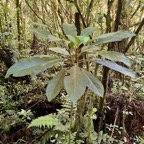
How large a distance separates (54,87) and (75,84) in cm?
9

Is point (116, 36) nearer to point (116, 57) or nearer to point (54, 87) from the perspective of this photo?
point (116, 57)

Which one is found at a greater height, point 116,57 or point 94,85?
point 116,57

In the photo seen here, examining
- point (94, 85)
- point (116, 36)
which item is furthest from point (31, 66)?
point (116, 36)

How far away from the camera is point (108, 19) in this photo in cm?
144

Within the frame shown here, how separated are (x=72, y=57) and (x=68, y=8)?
6.38 feet

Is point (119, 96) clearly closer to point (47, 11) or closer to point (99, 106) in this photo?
point (99, 106)

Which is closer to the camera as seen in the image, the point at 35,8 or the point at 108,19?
the point at 108,19

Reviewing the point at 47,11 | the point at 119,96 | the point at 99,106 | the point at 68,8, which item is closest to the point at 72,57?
the point at 99,106

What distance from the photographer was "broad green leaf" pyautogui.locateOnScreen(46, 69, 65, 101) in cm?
86

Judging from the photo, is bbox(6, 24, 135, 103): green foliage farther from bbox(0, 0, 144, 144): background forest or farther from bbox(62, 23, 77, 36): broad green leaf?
bbox(62, 23, 77, 36): broad green leaf

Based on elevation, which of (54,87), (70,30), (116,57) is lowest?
(54,87)

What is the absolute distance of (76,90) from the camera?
814mm

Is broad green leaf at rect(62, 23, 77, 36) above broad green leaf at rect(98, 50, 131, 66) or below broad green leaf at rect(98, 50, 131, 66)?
above

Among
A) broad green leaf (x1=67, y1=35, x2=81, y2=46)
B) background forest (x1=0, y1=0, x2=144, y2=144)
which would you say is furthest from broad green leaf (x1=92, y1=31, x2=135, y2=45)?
broad green leaf (x1=67, y1=35, x2=81, y2=46)
